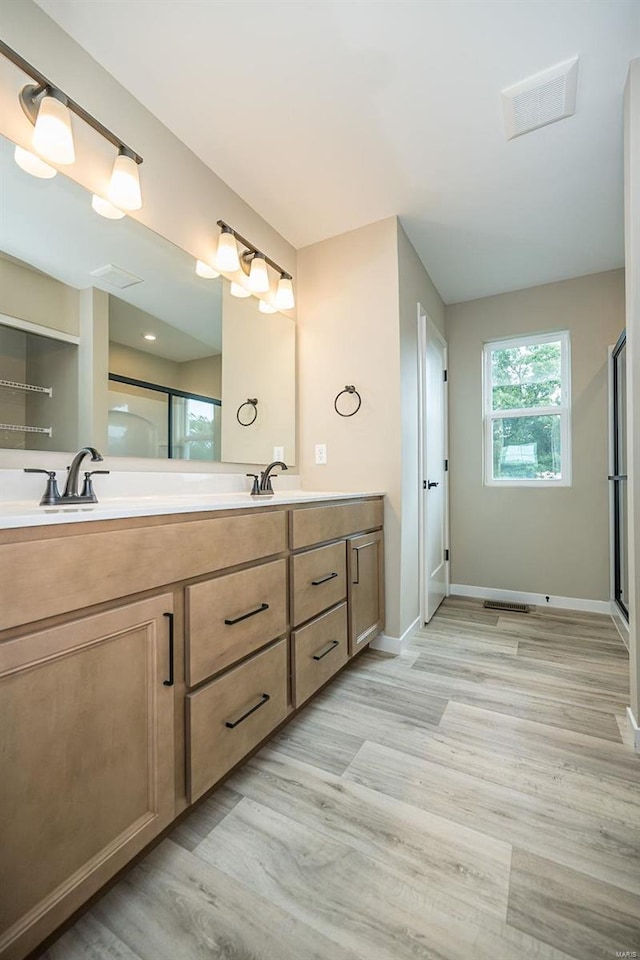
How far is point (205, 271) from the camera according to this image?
194 cm

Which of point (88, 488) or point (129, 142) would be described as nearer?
point (88, 488)

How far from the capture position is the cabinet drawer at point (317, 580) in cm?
156

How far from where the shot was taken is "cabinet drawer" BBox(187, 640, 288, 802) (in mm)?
1098

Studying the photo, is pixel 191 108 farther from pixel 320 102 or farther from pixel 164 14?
pixel 320 102

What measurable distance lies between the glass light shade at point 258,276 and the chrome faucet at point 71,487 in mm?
1397

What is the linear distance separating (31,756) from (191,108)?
7.29 feet

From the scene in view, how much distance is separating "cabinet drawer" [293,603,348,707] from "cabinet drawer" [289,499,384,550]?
0.35m

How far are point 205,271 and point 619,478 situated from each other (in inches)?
110

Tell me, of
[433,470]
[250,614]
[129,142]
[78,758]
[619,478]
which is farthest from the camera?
[433,470]

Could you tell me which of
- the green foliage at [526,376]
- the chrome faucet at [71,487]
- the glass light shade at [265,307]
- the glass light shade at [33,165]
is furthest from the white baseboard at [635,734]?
the glass light shade at [33,165]

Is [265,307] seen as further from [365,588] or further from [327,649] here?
[327,649]

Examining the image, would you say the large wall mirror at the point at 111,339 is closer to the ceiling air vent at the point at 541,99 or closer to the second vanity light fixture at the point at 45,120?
the second vanity light fixture at the point at 45,120

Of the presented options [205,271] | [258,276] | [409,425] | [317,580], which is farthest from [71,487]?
[409,425]

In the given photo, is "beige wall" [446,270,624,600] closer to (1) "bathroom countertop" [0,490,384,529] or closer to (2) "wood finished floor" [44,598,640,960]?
(2) "wood finished floor" [44,598,640,960]
